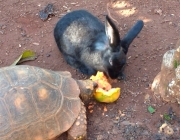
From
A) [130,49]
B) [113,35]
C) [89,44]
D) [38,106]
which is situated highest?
[113,35]

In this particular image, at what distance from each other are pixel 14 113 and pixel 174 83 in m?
1.95

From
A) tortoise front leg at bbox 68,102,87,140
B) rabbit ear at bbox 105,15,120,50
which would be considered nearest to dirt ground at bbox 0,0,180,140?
tortoise front leg at bbox 68,102,87,140

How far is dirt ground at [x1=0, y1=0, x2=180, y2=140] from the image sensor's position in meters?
4.39

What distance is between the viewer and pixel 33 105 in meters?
3.98

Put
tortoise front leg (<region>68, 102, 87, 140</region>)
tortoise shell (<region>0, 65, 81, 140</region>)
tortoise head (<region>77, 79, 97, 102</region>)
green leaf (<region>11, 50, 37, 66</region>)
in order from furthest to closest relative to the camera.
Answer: green leaf (<region>11, 50, 37, 66</region>) < tortoise head (<region>77, 79, 97, 102</region>) < tortoise front leg (<region>68, 102, 87, 140</region>) < tortoise shell (<region>0, 65, 81, 140</region>)

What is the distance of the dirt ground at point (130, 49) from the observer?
4391 mm

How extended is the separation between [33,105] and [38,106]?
6 cm

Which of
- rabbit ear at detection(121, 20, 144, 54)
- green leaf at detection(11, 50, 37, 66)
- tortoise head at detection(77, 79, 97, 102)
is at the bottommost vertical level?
green leaf at detection(11, 50, 37, 66)

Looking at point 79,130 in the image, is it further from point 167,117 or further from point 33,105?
point 167,117

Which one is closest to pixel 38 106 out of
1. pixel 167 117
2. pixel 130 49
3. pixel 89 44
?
pixel 167 117

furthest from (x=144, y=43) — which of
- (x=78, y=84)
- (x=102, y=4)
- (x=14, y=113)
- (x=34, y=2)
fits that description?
(x=14, y=113)

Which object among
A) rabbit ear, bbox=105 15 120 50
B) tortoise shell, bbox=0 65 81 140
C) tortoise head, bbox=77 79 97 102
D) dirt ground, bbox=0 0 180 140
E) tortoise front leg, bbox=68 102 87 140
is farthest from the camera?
rabbit ear, bbox=105 15 120 50

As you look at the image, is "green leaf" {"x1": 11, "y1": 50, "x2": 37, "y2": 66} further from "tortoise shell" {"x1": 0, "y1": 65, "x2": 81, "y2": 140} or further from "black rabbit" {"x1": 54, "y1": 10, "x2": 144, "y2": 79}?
"tortoise shell" {"x1": 0, "y1": 65, "x2": 81, "y2": 140}

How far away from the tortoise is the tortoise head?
0.43 feet
